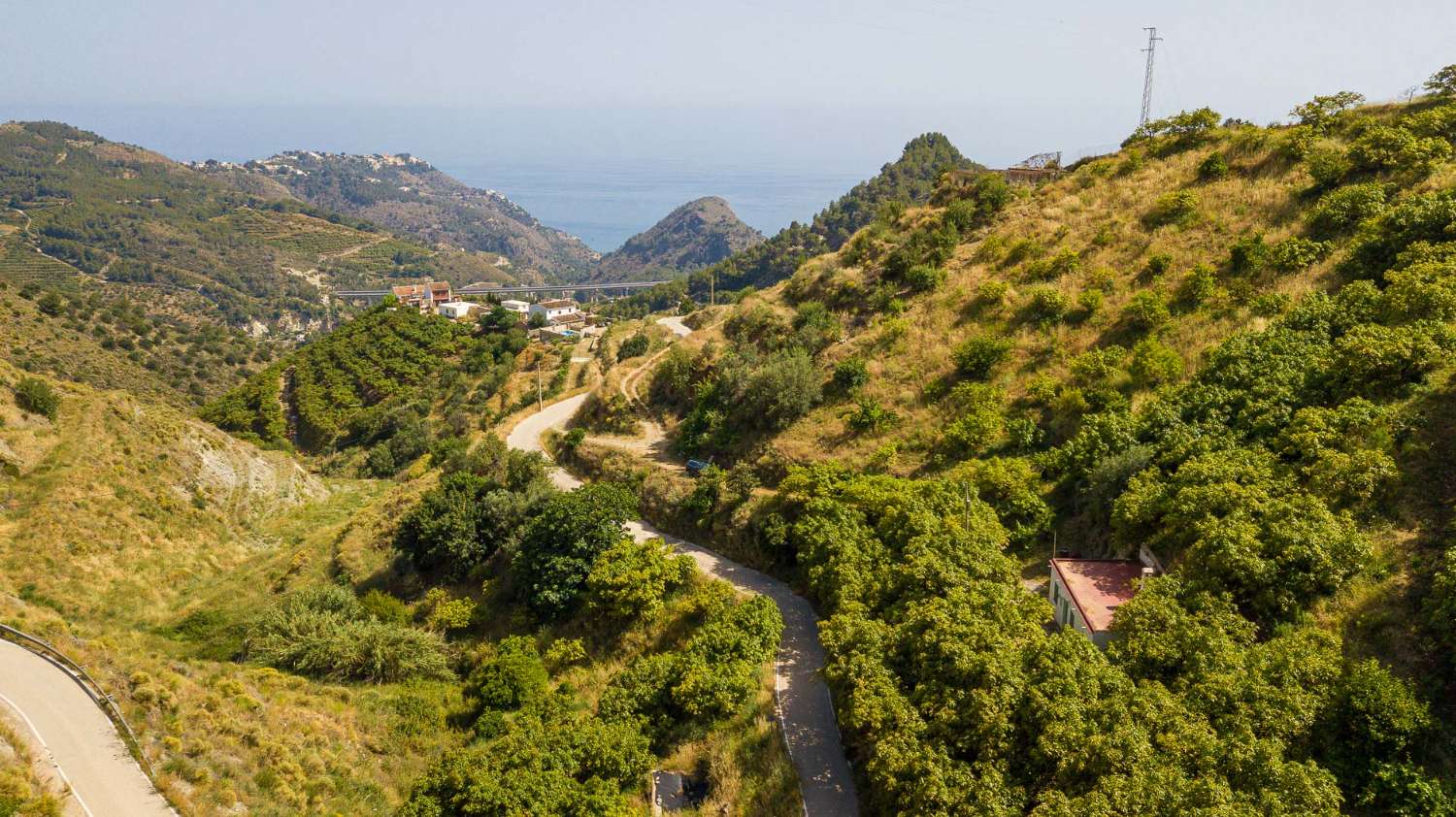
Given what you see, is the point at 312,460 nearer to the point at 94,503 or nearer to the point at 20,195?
the point at 94,503

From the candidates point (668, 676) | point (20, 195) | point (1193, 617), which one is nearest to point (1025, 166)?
point (1193, 617)

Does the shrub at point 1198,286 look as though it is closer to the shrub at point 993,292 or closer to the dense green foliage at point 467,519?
the shrub at point 993,292

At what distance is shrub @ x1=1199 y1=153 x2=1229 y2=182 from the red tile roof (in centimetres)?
2467

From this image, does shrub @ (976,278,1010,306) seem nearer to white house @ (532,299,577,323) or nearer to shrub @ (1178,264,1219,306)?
shrub @ (1178,264,1219,306)

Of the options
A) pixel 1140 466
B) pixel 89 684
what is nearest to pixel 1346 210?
pixel 1140 466

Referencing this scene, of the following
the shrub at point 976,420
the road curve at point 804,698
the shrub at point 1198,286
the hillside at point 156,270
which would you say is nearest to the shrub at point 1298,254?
the shrub at point 1198,286

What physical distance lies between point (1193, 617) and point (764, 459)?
53.8ft

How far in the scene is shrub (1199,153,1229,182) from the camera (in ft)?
107

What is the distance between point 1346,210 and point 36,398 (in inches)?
2241

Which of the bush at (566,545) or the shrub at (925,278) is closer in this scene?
the bush at (566,545)

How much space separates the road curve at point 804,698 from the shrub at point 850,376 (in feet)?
31.1

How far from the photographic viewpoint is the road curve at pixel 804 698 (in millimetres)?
14555

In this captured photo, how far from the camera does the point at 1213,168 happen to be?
32.8m

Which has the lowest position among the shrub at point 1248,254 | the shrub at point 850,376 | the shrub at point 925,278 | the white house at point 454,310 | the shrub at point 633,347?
the white house at point 454,310
